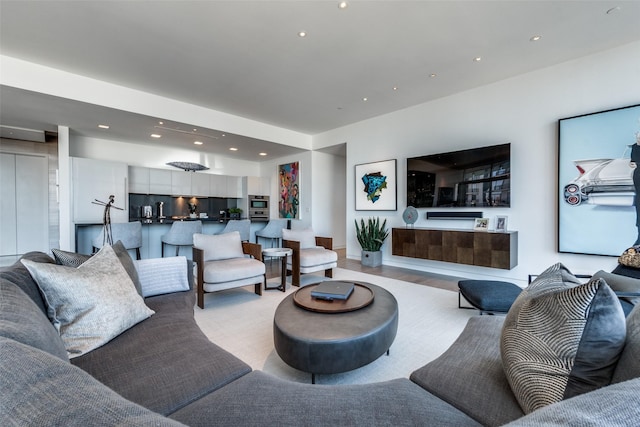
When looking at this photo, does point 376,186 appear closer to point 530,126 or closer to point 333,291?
point 530,126

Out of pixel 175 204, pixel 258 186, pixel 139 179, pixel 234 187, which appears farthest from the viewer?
pixel 258 186

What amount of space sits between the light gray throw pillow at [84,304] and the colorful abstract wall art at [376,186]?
14.7 ft

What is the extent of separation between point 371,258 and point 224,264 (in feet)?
9.42

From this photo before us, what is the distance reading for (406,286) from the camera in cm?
375

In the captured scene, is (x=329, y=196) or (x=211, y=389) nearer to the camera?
(x=211, y=389)

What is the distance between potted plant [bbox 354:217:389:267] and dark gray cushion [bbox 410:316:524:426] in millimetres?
3695

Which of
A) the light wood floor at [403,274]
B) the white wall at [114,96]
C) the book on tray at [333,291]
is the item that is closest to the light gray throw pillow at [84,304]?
the book on tray at [333,291]

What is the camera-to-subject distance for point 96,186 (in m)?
5.06

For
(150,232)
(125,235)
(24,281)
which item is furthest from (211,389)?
(150,232)

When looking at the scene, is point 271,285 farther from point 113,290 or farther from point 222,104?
point 222,104

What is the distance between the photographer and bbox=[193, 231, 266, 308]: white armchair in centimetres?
292

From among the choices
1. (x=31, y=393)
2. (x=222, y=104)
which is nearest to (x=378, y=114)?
(x=222, y=104)

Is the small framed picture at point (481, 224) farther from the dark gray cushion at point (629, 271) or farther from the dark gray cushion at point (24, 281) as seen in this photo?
the dark gray cushion at point (24, 281)

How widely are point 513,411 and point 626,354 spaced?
0.36m
